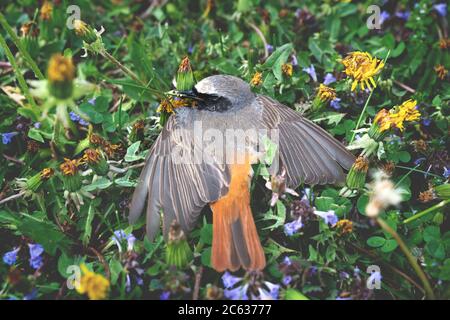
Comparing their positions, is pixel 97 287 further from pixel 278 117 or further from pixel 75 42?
pixel 75 42

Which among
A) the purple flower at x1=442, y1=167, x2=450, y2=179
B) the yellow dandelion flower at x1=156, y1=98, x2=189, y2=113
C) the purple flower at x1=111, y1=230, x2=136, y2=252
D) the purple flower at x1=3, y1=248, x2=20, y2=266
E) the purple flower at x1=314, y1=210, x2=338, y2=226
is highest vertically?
the yellow dandelion flower at x1=156, y1=98, x2=189, y2=113

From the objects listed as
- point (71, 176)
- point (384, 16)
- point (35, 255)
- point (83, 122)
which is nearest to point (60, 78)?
point (71, 176)

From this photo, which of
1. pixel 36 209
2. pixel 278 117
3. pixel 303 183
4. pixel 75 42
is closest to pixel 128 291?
pixel 36 209

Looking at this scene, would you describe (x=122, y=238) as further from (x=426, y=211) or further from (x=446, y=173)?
(x=446, y=173)

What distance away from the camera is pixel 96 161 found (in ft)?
11.3

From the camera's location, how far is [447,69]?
4367mm

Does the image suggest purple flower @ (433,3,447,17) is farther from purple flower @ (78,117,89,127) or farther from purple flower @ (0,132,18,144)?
purple flower @ (0,132,18,144)

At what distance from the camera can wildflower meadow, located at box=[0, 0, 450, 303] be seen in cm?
317

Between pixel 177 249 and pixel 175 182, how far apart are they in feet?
1.88

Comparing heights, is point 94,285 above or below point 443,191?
below

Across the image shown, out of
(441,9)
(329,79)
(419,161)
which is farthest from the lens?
(441,9)

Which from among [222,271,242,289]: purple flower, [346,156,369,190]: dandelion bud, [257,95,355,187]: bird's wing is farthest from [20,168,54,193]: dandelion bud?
[346,156,369,190]: dandelion bud

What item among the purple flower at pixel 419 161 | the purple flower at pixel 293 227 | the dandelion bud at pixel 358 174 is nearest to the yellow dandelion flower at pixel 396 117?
the dandelion bud at pixel 358 174

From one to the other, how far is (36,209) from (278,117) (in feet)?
5.38
